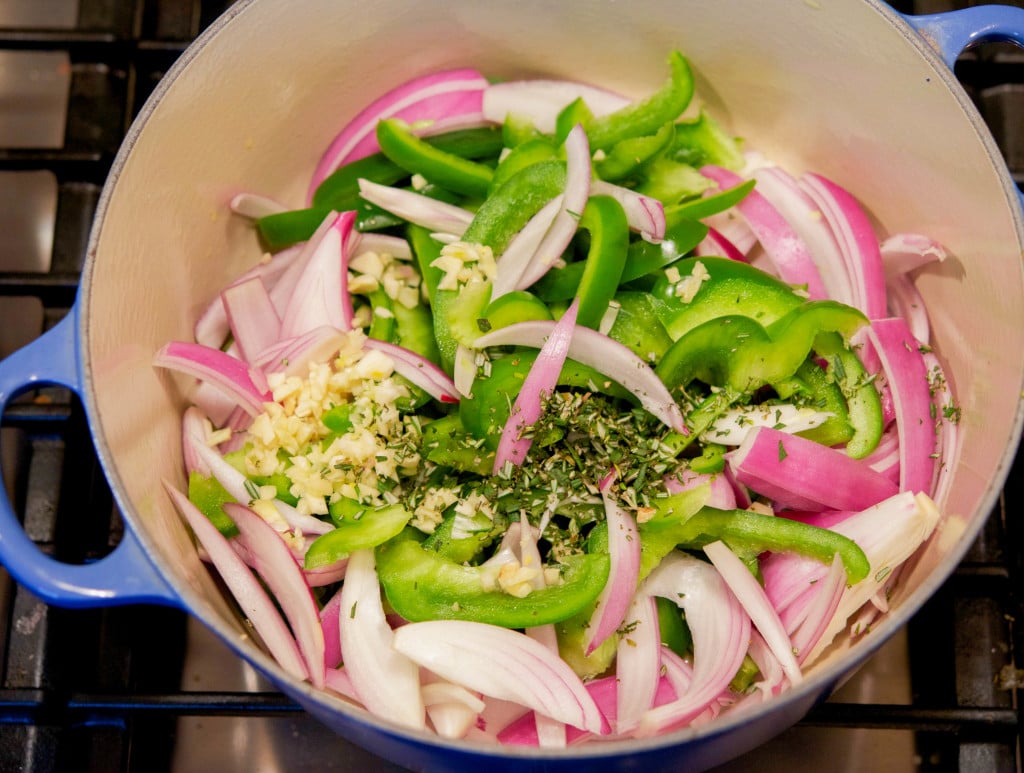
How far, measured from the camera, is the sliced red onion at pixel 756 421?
3.25 feet

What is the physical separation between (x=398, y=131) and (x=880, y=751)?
97cm

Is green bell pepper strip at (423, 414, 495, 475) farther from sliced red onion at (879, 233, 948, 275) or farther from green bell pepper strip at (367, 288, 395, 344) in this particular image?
sliced red onion at (879, 233, 948, 275)

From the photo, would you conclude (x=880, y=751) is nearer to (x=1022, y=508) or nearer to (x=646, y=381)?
(x=1022, y=508)

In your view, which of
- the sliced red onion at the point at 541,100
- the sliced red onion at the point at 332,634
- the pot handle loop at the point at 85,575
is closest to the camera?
the pot handle loop at the point at 85,575

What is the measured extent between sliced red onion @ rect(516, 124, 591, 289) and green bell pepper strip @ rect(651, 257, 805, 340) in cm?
13

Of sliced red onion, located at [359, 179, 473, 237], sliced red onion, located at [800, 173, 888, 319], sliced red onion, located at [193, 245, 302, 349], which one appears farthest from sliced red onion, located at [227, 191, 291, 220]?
sliced red onion, located at [800, 173, 888, 319]

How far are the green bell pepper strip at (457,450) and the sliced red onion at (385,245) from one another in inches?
10.2

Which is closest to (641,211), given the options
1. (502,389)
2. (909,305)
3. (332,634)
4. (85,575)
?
(502,389)

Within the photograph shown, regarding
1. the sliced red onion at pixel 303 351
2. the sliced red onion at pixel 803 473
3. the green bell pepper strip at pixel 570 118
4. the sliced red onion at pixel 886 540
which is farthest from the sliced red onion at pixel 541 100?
the sliced red onion at pixel 886 540

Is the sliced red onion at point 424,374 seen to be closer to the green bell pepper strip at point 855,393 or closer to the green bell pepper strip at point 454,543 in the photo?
the green bell pepper strip at point 454,543

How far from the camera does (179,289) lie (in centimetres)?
113

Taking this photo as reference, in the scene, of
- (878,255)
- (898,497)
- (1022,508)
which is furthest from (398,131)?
(1022,508)

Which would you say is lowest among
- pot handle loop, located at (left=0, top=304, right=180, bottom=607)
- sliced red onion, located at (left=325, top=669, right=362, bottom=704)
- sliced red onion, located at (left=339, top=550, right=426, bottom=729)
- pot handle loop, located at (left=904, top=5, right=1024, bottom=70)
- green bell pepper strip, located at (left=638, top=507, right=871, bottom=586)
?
sliced red onion, located at (left=325, top=669, right=362, bottom=704)

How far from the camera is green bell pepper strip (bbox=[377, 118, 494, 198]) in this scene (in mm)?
1128
